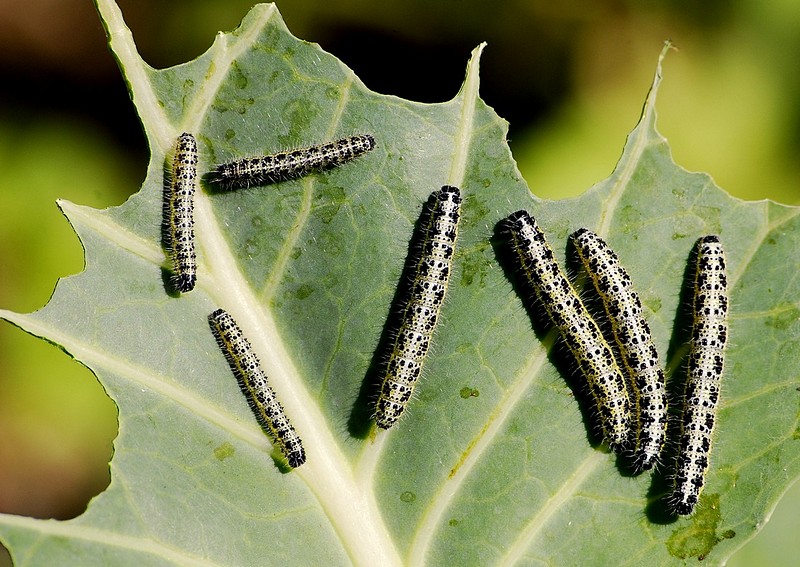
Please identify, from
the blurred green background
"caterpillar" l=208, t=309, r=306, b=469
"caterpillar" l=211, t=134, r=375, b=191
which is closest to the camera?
"caterpillar" l=208, t=309, r=306, b=469

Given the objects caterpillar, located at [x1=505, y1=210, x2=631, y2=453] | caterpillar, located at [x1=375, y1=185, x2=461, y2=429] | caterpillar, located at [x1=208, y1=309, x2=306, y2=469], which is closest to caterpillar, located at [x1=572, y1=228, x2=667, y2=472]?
caterpillar, located at [x1=505, y1=210, x2=631, y2=453]

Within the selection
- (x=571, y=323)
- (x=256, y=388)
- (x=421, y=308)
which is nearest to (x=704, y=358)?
(x=571, y=323)

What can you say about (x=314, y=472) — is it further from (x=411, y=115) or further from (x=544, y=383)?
(x=411, y=115)

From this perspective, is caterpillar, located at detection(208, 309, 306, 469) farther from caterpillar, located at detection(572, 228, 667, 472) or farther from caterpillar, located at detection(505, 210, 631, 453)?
caterpillar, located at detection(572, 228, 667, 472)

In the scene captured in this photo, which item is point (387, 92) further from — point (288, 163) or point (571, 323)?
point (571, 323)

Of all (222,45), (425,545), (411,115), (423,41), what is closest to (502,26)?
(423,41)

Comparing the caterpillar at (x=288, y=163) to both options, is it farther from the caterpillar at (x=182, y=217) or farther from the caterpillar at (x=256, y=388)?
the caterpillar at (x=256, y=388)
